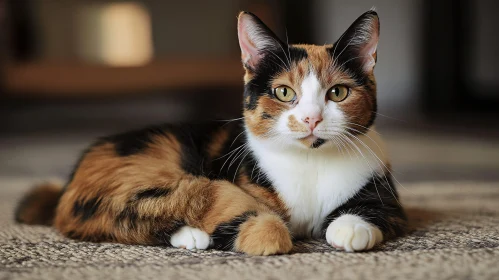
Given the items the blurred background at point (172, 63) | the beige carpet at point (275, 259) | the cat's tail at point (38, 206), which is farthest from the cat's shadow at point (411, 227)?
the blurred background at point (172, 63)

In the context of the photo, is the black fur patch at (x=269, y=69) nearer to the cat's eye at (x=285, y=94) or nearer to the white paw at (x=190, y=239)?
the cat's eye at (x=285, y=94)

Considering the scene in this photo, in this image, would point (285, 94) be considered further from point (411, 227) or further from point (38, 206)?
point (38, 206)

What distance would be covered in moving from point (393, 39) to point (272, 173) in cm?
371

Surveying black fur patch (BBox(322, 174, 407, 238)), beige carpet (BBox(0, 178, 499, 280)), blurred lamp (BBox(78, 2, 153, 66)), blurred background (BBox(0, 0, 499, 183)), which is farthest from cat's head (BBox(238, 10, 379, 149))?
blurred lamp (BBox(78, 2, 153, 66))

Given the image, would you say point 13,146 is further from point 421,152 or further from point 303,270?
point 303,270

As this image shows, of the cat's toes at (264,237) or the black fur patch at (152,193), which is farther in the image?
the black fur patch at (152,193)

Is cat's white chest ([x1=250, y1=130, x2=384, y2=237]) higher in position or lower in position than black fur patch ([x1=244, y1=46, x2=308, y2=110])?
lower

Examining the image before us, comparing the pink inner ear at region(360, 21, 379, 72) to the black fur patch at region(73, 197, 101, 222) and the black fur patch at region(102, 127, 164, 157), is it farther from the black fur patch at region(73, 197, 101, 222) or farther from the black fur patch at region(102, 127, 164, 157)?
the black fur patch at region(73, 197, 101, 222)

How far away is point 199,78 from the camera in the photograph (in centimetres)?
432

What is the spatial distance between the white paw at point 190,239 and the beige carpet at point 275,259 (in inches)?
0.7

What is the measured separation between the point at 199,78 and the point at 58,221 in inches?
123

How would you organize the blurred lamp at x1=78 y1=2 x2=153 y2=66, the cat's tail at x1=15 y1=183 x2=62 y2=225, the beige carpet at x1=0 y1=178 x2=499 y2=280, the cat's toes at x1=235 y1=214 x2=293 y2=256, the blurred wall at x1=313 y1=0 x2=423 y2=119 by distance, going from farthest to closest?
1. the blurred wall at x1=313 y1=0 x2=423 y2=119
2. the blurred lamp at x1=78 y1=2 x2=153 y2=66
3. the cat's tail at x1=15 y1=183 x2=62 y2=225
4. the cat's toes at x1=235 y1=214 x2=293 y2=256
5. the beige carpet at x1=0 y1=178 x2=499 y2=280

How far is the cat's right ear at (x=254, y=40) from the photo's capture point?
117 centimetres

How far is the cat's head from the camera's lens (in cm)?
108
